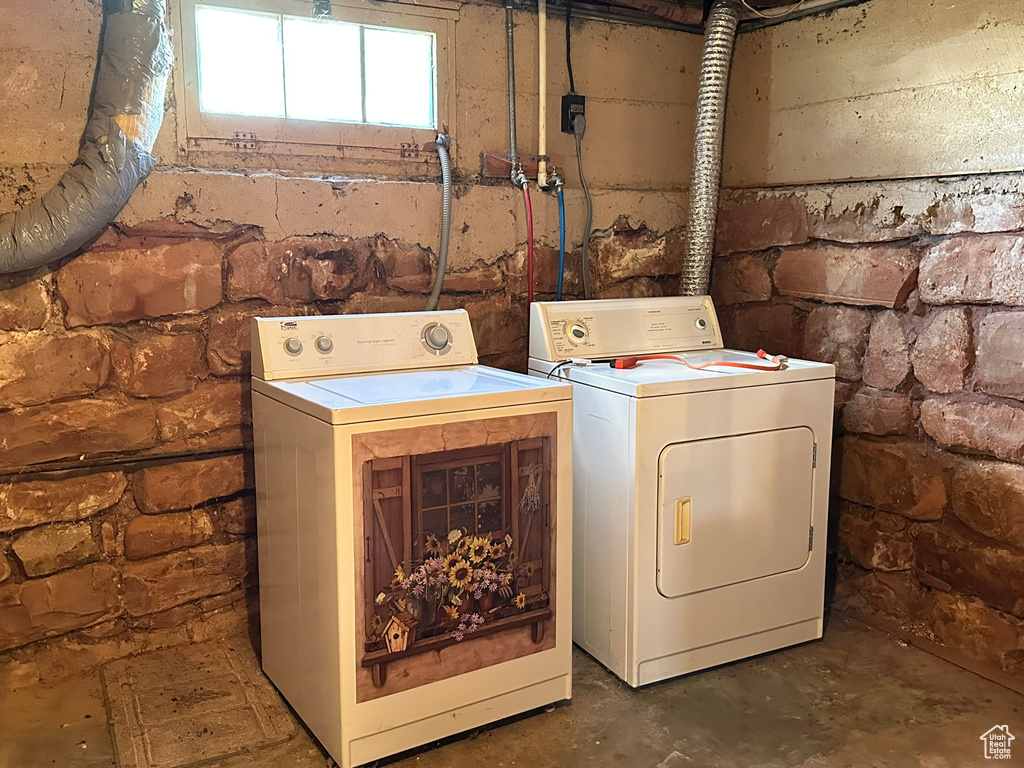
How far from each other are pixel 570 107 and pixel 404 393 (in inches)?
53.2

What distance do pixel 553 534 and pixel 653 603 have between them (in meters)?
0.37

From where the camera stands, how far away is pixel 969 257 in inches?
93.7

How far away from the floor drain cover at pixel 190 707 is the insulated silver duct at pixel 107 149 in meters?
1.13

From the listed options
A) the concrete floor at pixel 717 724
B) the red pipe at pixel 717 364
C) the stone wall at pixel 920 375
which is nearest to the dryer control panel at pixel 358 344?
the red pipe at pixel 717 364

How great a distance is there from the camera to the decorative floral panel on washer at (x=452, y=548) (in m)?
1.87

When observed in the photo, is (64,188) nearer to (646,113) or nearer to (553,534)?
(553,534)

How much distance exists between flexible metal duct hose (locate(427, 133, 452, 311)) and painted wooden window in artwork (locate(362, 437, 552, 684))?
2.71 ft

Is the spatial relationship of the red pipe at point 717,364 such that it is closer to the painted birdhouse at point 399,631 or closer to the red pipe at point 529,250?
the red pipe at point 529,250

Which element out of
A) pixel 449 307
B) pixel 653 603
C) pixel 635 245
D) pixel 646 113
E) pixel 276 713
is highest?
pixel 646 113

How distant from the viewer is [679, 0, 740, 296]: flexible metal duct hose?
2871 millimetres

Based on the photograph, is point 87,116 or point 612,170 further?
point 612,170

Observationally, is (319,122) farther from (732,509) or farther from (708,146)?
(732,509)

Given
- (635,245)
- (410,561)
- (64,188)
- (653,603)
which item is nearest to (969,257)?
(635,245)

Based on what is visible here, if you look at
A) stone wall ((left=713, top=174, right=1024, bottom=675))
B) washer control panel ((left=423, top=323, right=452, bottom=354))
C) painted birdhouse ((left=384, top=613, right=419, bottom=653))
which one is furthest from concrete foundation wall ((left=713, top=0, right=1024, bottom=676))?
painted birdhouse ((left=384, top=613, right=419, bottom=653))
